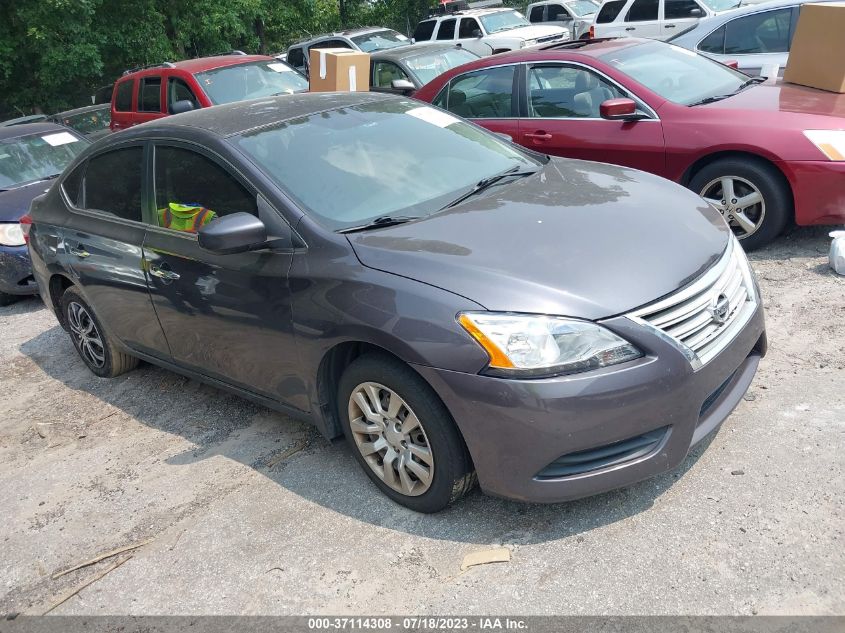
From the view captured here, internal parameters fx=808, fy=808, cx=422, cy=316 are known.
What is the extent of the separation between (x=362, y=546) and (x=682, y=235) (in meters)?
1.85

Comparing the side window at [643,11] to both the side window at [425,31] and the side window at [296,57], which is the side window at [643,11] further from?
the side window at [296,57]

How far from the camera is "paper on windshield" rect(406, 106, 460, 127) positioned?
4.47 meters

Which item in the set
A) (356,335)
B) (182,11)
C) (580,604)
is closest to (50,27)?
(182,11)

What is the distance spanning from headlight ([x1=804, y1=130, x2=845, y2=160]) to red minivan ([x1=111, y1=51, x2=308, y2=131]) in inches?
276

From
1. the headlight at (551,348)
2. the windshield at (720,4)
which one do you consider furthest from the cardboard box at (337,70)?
the windshield at (720,4)

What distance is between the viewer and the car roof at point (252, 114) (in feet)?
13.5

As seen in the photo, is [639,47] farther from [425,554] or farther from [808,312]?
[425,554]

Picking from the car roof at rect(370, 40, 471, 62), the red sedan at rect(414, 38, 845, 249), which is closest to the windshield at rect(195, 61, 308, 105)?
the car roof at rect(370, 40, 471, 62)

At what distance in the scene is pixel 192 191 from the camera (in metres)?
4.12

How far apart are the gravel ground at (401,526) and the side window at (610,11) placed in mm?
11459

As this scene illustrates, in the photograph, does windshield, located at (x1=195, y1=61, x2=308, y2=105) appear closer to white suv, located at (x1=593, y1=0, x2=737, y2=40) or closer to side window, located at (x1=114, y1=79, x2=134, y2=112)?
side window, located at (x1=114, y1=79, x2=134, y2=112)

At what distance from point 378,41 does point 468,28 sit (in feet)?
7.06

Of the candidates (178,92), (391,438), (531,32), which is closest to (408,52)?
(178,92)

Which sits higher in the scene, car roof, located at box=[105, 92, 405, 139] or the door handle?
car roof, located at box=[105, 92, 405, 139]
